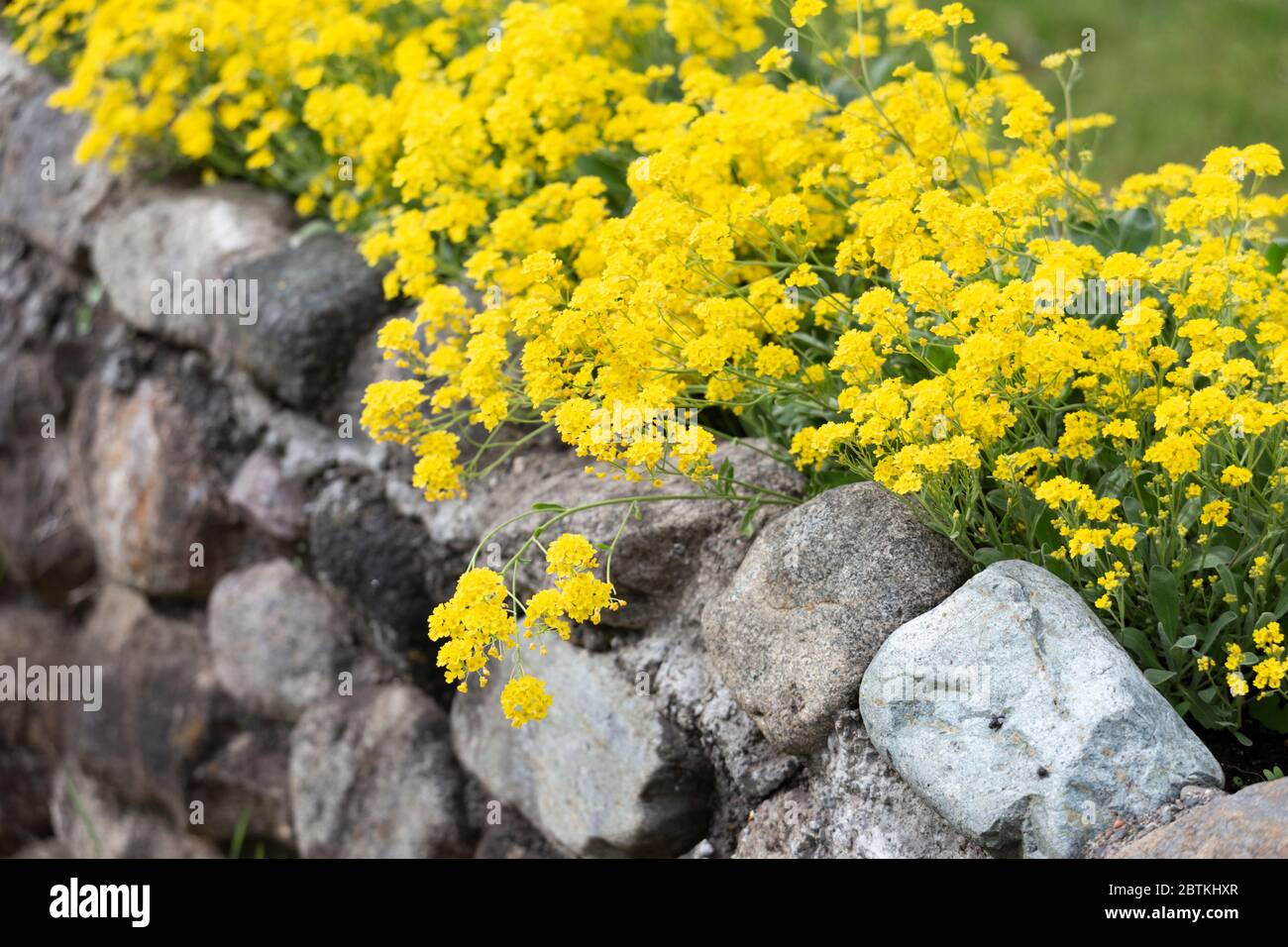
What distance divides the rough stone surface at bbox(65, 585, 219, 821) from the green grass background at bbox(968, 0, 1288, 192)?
2.91 m

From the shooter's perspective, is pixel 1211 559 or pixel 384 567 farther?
pixel 384 567

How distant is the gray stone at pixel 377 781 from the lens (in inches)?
119

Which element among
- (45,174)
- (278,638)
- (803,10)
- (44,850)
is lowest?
(44,850)

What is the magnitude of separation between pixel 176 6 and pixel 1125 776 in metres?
3.28

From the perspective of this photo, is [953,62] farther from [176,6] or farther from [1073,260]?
[176,6]

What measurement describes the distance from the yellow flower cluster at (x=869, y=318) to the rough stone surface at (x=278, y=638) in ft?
2.04

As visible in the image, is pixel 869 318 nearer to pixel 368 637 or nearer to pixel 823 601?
pixel 823 601

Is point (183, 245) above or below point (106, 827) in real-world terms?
above

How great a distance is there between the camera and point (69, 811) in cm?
427

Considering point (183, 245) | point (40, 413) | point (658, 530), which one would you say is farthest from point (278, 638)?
point (40, 413)

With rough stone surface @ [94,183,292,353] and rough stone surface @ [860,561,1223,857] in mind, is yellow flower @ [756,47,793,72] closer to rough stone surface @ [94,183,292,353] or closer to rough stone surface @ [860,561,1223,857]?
rough stone surface @ [860,561,1223,857]

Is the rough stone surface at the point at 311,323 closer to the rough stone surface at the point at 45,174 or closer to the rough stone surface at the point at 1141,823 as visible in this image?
the rough stone surface at the point at 45,174

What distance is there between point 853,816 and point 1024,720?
32 centimetres

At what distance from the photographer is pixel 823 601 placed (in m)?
2.14
